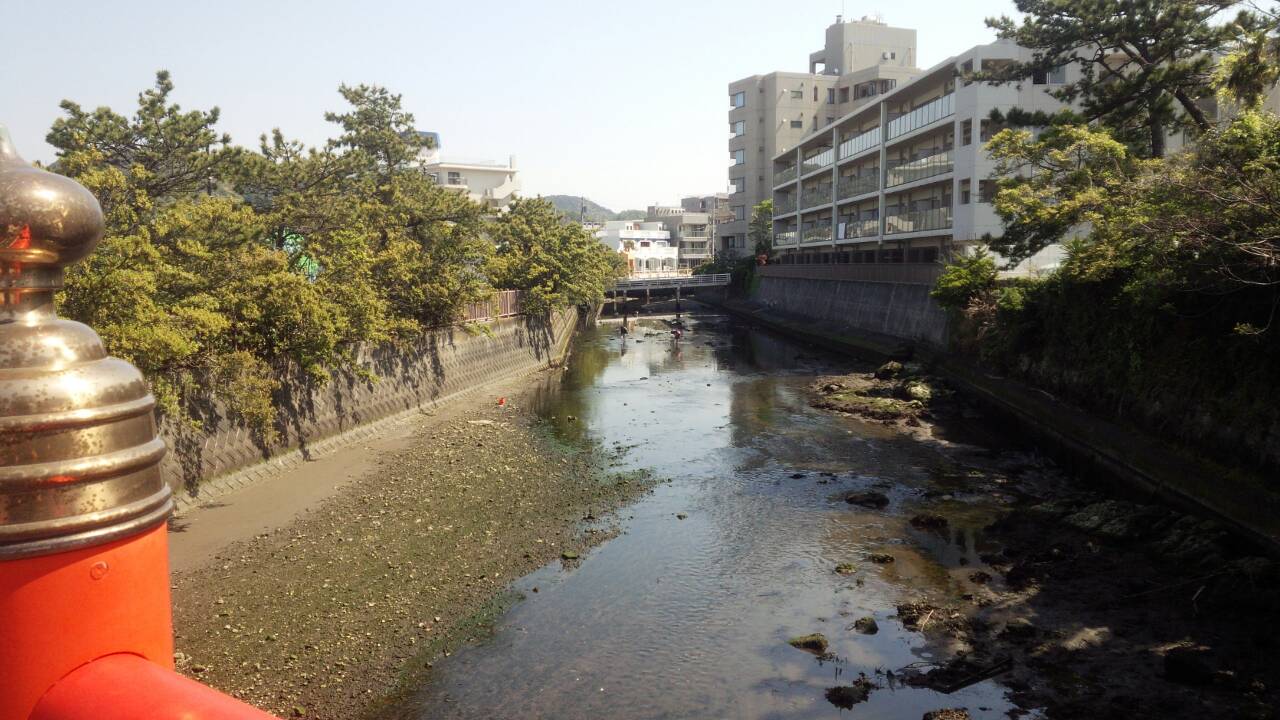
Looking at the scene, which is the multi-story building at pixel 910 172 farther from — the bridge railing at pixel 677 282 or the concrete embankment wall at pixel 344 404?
the concrete embankment wall at pixel 344 404

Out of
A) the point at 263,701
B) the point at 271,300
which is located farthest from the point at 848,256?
the point at 263,701

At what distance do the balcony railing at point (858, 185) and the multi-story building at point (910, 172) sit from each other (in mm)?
84

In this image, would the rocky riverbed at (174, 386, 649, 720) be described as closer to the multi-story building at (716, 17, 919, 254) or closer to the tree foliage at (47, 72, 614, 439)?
the tree foliage at (47, 72, 614, 439)

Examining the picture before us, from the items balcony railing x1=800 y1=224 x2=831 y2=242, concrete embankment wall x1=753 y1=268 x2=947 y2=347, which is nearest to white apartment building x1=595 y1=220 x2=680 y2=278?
balcony railing x1=800 y1=224 x2=831 y2=242

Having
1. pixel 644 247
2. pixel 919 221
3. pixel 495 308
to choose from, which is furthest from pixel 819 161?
pixel 644 247

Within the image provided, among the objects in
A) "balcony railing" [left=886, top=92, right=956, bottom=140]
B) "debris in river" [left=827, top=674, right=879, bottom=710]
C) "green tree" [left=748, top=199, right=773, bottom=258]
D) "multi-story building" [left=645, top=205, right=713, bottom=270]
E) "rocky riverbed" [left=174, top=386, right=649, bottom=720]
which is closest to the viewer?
"rocky riverbed" [left=174, top=386, right=649, bottom=720]

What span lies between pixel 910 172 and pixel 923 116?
11.2ft

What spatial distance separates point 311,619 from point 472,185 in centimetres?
7823

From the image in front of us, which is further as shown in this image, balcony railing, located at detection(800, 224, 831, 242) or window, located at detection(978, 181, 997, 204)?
balcony railing, located at detection(800, 224, 831, 242)

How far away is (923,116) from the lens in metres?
46.9

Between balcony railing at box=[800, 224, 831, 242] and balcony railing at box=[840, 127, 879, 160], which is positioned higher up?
balcony railing at box=[840, 127, 879, 160]

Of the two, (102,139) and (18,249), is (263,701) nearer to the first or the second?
(18,249)

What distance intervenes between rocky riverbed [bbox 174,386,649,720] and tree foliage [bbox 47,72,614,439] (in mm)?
3383

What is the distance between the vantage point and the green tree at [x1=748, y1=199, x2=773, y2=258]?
276ft
